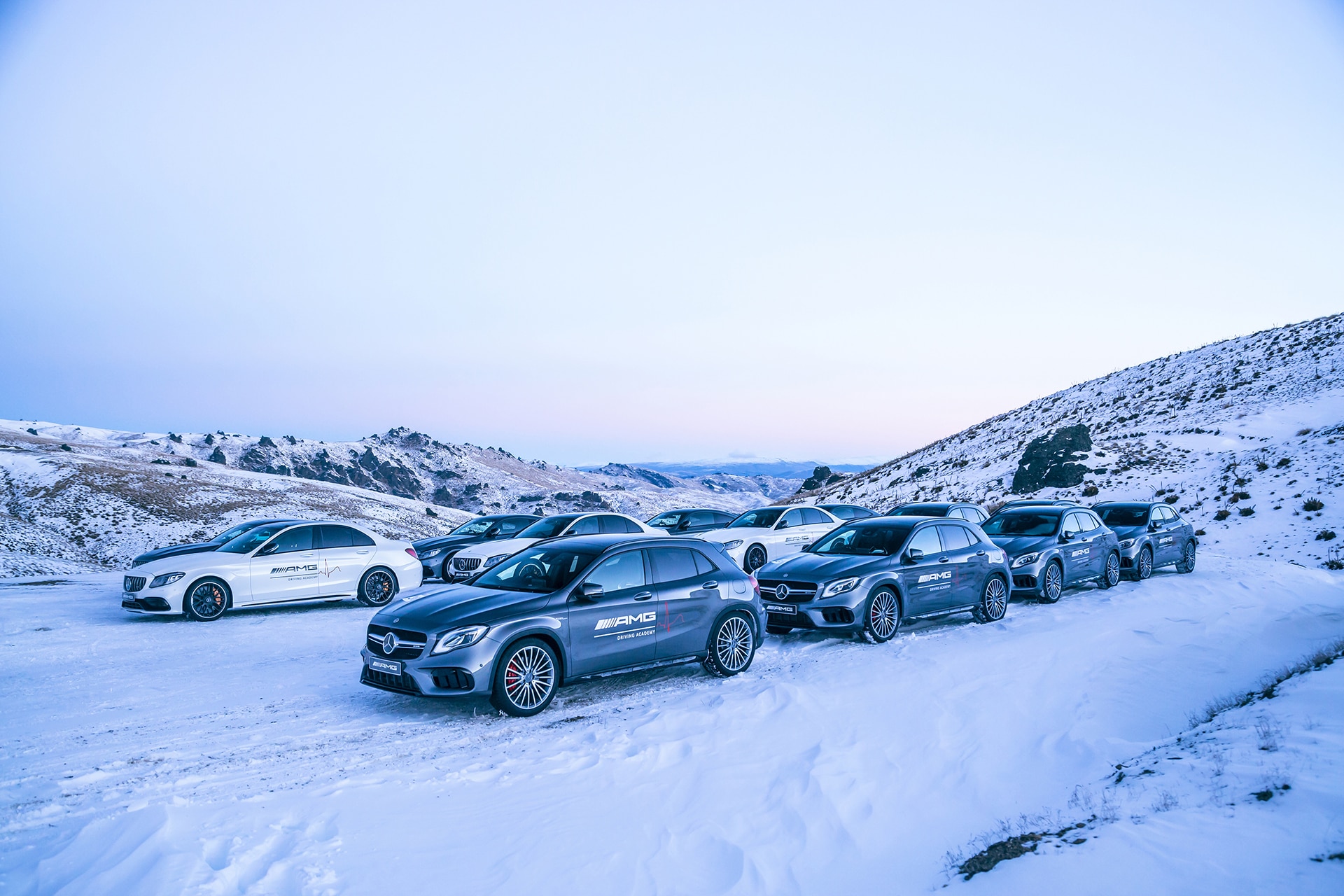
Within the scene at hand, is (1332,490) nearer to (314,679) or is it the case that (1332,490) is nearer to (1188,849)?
(1188,849)

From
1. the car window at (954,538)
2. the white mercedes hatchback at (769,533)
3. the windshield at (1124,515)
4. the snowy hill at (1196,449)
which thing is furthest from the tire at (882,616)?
the snowy hill at (1196,449)

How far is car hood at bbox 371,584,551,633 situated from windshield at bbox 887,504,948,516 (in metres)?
9.76

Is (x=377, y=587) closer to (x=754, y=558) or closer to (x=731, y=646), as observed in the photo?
(x=731, y=646)

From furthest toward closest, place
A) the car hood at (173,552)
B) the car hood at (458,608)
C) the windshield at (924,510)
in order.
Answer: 1. the windshield at (924,510)
2. the car hood at (173,552)
3. the car hood at (458,608)

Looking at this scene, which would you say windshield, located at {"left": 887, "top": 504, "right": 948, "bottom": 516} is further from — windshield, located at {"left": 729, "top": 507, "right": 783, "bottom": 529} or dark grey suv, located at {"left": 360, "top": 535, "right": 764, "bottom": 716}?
dark grey suv, located at {"left": 360, "top": 535, "right": 764, "bottom": 716}

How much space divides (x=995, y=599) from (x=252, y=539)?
41.2 ft

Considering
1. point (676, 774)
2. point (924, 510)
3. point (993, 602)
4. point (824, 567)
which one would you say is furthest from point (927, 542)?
point (676, 774)

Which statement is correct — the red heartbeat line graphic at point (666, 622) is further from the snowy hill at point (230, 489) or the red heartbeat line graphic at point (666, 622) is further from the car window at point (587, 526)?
the snowy hill at point (230, 489)

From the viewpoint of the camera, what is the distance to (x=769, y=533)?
720 inches

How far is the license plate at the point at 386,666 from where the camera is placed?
7.20 m

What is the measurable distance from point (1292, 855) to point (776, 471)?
133663 millimetres

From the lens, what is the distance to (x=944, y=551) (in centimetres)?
1185

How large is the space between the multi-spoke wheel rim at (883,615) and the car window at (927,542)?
0.91 metres

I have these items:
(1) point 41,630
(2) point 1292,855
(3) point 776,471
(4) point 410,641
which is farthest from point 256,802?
(3) point 776,471
